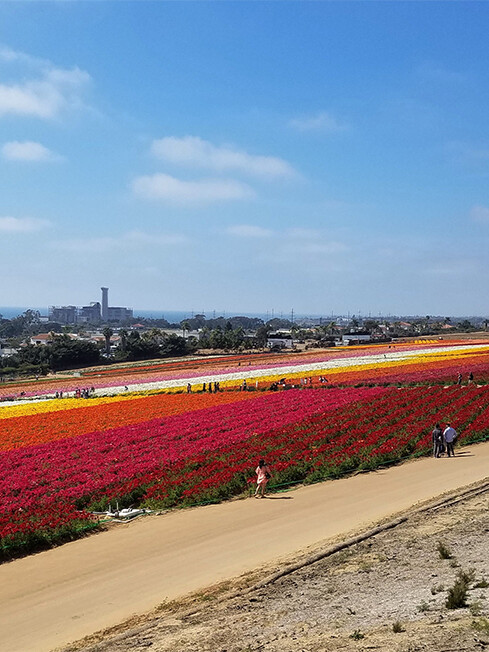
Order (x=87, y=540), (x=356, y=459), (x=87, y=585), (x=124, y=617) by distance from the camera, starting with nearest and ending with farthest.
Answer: (x=124, y=617) → (x=87, y=585) → (x=87, y=540) → (x=356, y=459)

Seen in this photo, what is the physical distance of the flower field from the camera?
773 inches

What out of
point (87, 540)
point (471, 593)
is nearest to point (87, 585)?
point (87, 540)

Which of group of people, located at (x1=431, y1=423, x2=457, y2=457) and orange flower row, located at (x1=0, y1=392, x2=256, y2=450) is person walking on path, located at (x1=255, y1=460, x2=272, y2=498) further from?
orange flower row, located at (x1=0, y1=392, x2=256, y2=450)

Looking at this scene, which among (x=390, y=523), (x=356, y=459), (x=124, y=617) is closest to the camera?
(x=124, y=617)

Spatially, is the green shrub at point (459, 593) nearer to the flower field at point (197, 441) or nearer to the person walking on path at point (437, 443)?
the flower field at point (197, 441)

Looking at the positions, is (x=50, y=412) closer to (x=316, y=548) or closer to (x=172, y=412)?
(x=172, y=412)

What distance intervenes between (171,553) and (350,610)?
5.47 meters

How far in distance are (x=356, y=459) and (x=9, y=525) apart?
11626 millimetres

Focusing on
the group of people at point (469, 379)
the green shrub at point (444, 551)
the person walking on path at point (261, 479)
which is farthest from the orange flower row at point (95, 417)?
the green shrub at point (444, 551)

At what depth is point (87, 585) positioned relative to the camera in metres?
13.8

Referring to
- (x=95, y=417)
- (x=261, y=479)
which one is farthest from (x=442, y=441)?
(x=95, y=417)

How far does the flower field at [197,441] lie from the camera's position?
19.6 meters

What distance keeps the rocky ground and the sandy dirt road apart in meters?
1.02

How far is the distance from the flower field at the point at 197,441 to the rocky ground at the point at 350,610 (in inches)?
252
